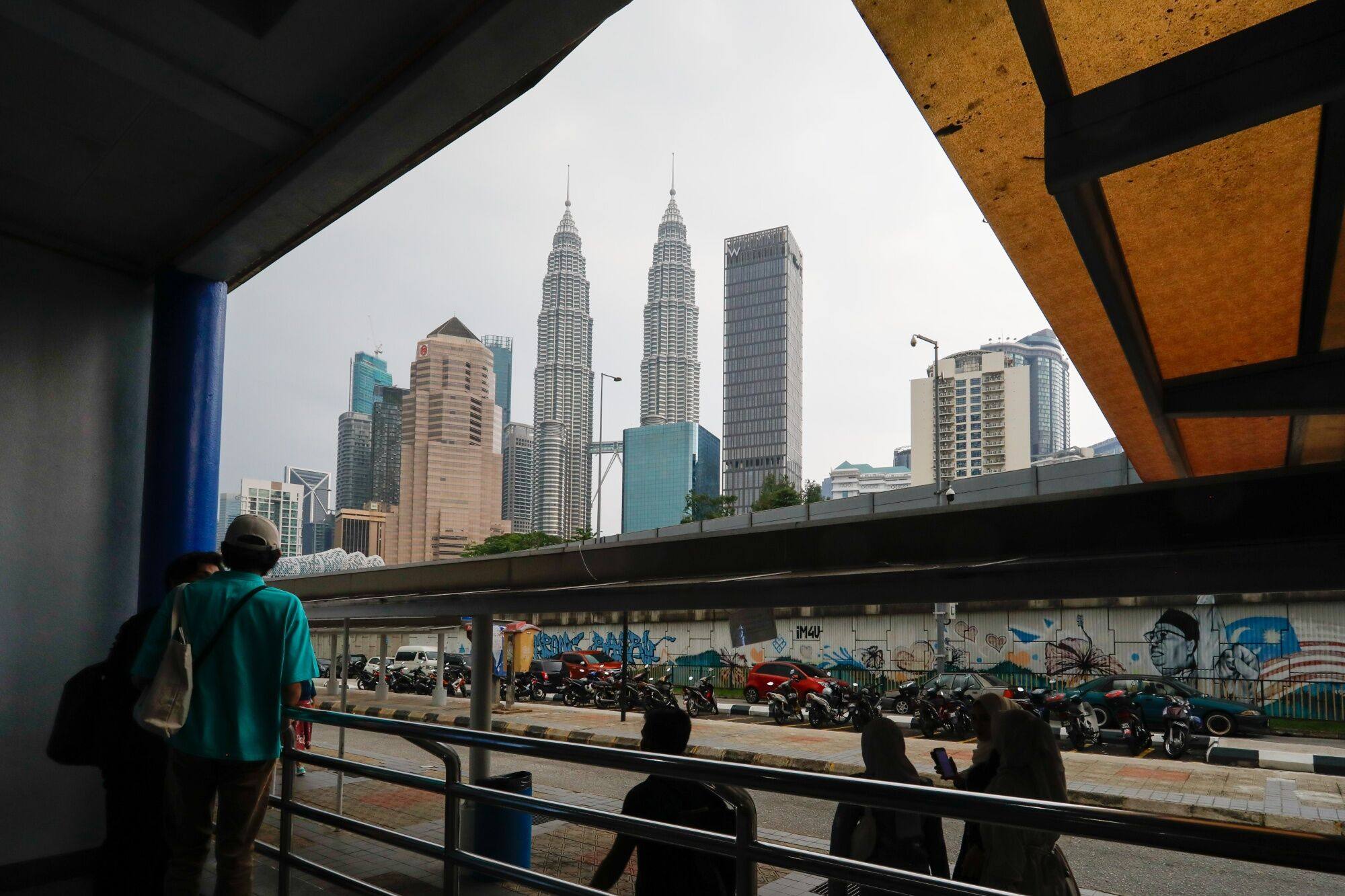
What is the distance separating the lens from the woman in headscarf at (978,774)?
9.09 feet

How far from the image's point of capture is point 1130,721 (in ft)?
53.4

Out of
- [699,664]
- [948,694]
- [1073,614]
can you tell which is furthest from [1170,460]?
[699,664]

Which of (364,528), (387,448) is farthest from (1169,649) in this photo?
(387,448)

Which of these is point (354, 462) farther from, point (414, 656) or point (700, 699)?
point (700, 699)

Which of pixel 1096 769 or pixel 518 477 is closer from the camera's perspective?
pixel 1096 769

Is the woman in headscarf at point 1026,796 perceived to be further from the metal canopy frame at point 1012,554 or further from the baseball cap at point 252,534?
the baseball cap at point 252,534

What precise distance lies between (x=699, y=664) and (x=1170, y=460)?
25298mm

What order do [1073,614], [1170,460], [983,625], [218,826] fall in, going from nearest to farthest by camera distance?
[218,826] < [1170,460] < [1073,614] < [983,625]

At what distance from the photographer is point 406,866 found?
17.8 feet

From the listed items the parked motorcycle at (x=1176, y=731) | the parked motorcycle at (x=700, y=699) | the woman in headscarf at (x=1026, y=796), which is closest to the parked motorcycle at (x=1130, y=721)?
the parked motorcycle at (x=1176, y=731)

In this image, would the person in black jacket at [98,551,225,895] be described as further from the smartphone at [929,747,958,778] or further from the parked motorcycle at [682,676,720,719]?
the parked motorcycle at [682,676,720,719]

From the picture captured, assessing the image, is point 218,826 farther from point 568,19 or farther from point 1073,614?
point 1073,614

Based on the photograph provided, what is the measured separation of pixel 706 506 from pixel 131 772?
91401 millimetres

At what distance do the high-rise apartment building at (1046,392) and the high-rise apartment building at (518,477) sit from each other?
10216cm
